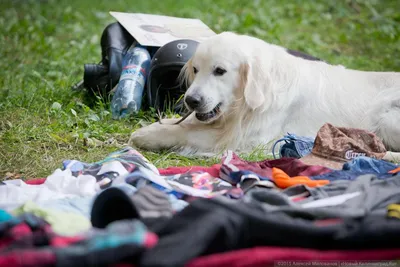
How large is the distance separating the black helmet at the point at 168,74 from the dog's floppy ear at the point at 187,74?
0.08 m

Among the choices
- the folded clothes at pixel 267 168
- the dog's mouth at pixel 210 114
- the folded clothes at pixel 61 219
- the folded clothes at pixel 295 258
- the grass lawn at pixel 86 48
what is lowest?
the grass lawn at pixel 86 48

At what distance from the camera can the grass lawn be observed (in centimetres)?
414

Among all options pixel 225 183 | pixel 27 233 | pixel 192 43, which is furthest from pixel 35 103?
pixel 27 233

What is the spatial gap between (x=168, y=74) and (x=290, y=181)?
1.92 meters

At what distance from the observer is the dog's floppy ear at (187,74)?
436cm

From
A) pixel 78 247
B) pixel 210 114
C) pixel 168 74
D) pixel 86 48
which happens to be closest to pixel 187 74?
pixel 168 74

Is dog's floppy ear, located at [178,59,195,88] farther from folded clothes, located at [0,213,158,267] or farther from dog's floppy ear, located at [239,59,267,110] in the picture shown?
folded clothes, located at [0,213,158,267]

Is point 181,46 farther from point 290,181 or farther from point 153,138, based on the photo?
point 290,181

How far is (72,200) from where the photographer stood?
2820 mm

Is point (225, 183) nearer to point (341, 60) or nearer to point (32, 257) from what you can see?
point (32, 257)

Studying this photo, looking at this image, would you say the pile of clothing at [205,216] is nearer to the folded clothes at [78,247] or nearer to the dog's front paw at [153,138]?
the folded clothes at [78,247]

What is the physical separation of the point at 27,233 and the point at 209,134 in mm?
2181

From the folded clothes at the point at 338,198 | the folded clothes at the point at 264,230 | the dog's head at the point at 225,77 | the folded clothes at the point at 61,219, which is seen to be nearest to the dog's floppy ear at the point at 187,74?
the dog's head at the point at 225,77

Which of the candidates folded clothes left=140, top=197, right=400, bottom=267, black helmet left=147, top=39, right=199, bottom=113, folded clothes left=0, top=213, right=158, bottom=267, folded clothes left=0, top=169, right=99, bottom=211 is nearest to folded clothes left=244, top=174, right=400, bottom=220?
folded clothes left=140, top=197, right=400, bottom=267
